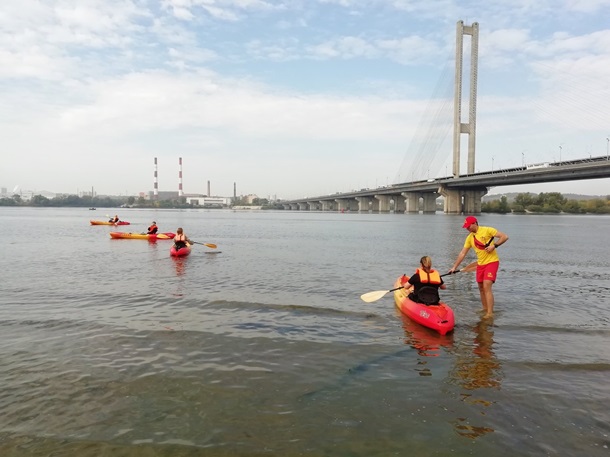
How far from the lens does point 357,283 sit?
17.2 meters

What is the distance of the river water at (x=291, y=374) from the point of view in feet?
18.0

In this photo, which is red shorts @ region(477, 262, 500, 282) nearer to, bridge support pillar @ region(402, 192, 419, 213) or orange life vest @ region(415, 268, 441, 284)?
orange life vest @ region(415, 268, 441, 284)

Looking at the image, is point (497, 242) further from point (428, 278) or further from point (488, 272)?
point (428, 278)

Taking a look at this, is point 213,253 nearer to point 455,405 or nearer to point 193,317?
point 193,317

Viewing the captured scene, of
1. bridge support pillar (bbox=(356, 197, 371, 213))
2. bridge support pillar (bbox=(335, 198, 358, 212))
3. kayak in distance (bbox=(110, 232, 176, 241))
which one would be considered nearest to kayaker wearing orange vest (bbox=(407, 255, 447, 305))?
kayak in distance (bbox=(110, 232, 176, 241))

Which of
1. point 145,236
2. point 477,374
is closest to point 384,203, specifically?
A: point 145,236

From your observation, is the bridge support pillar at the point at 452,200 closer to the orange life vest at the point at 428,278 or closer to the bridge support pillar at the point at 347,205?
the bridge support pillar at the point at 347,205

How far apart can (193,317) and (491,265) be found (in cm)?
780

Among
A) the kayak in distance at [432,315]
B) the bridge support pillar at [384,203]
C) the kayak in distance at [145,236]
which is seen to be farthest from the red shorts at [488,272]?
the bridge support pillar at [384,203]

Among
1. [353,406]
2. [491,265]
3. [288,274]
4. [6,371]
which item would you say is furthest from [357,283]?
[6,371]

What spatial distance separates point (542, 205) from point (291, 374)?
145 metres

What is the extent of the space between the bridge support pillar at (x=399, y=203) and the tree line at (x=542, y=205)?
85.2 ft

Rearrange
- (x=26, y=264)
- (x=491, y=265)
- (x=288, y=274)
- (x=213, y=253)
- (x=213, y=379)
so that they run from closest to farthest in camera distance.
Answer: (x=213, y=379), (x=491, y=265), (x=288, y=274), (x=26, y=264), (x=213, y=253)

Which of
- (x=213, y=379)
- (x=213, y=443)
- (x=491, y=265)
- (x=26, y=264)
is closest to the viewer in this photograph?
(x=213, y=443)
